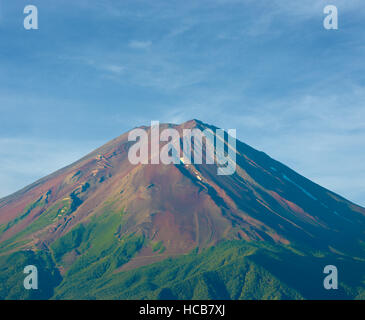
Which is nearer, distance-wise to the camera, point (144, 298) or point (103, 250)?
point (144, 298)

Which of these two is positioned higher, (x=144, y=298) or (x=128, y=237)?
(x=128, y=237)

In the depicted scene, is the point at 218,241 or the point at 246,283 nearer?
the point at 246,283

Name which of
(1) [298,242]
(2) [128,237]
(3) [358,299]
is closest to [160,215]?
(2) [128,237]
